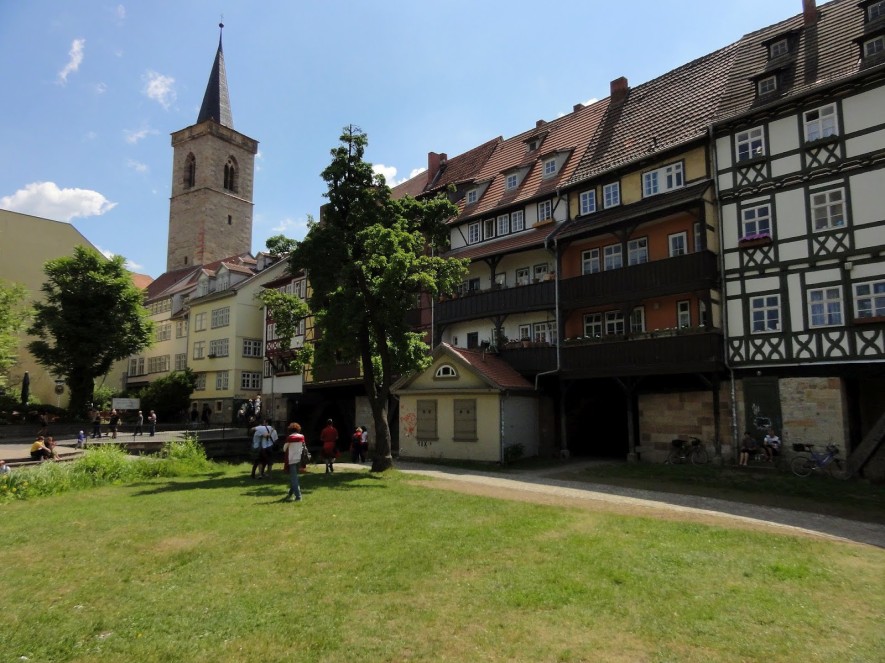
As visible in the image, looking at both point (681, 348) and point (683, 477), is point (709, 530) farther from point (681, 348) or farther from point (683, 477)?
point (681, 348)

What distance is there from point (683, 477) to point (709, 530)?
811cm

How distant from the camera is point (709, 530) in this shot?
34.2ft

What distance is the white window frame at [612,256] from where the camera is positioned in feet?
78.6

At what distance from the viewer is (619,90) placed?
2947cm

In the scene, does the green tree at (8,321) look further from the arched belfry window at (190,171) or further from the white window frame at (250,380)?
the arched belfry window at (190,171)

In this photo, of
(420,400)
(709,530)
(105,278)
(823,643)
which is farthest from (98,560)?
(105,278)

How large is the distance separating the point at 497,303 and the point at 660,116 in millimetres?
10714

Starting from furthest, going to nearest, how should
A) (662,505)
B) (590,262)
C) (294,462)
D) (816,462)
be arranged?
(590,262) < (816,462) < (662,505) < (294,462)

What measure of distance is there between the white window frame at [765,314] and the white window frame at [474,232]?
13.9 meters

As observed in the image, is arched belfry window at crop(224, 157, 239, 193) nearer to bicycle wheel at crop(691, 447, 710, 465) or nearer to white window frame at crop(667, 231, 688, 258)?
white window frame at crop(667, 231, 688, 258)

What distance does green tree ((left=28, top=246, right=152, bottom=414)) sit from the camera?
120ft

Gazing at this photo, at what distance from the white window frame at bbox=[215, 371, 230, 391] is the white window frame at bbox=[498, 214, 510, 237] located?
1091 inches

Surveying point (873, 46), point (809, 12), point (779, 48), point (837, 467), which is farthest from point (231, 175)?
point (837, 467)

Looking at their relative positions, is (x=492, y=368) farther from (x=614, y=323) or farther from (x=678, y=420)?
(x=678, y=420)
